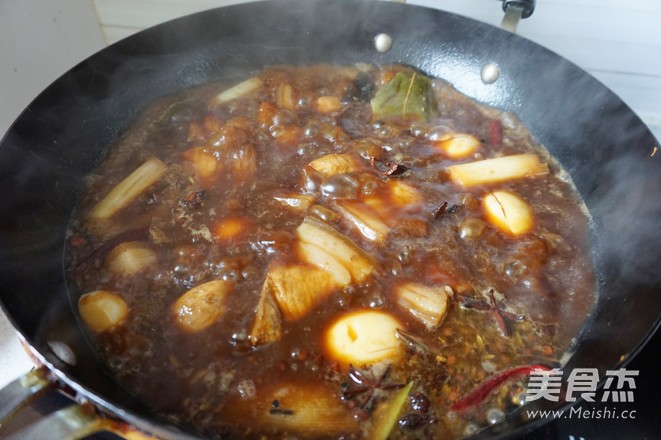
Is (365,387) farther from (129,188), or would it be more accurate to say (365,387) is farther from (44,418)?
(129,188)

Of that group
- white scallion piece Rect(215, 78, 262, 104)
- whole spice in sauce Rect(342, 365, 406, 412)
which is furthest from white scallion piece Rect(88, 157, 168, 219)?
whole spice in sauce Rect(342, 365, 406, 412)

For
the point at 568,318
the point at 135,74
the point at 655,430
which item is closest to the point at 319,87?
the point at 135,74

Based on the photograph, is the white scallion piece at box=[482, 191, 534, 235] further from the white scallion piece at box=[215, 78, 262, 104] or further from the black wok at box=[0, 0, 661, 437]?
the white scallion piece at box=[215, 78, 262, 104]

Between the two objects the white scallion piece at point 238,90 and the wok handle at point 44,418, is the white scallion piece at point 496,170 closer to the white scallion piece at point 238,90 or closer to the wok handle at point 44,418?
the white scallion piece at point 238,90

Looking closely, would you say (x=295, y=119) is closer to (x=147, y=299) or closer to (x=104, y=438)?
(x=147, y=299)

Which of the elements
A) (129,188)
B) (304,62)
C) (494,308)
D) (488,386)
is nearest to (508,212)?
(494,308)

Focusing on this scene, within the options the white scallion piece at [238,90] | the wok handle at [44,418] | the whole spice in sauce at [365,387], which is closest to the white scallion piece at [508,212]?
the whole spice in sauce at [365,387]
